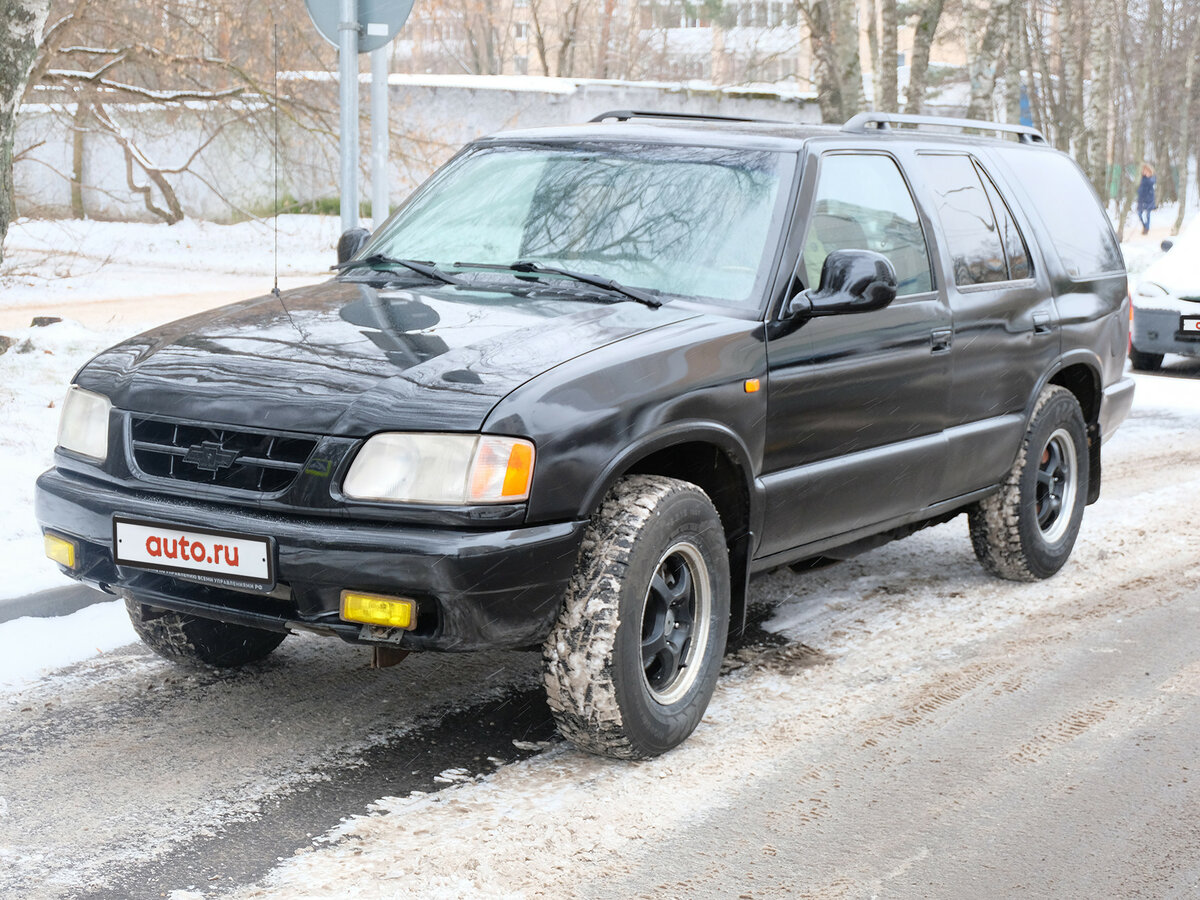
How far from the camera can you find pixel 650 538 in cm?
402

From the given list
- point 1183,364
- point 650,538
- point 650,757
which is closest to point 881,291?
point 650,538

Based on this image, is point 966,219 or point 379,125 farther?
point 379,125

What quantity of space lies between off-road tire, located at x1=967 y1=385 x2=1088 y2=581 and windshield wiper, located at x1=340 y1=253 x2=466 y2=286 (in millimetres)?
2577

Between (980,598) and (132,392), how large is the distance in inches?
143

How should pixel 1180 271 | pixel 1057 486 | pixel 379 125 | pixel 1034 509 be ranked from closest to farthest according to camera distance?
pixel 1034 509 < pixel 1057 486 < pixel 379 125 < pixel 1180 271

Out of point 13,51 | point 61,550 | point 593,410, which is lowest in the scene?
point 61,550

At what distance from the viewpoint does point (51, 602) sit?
5535mm

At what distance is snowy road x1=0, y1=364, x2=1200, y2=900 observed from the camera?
11.6 ft

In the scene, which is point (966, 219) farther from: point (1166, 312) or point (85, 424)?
point (1166, 312)

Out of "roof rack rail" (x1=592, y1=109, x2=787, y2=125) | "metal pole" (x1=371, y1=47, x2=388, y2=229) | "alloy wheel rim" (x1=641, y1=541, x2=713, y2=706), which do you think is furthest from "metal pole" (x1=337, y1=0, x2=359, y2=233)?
"alloy wheel rim" (x1=641, y1=541, x2=713, y2=706)

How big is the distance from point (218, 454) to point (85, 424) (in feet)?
2.04

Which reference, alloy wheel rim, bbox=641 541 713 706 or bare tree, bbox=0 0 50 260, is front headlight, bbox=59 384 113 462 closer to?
alloy wheel rim, bbox=641 541 713 706

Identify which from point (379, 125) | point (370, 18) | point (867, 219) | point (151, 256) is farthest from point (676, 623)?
point (151, 256)

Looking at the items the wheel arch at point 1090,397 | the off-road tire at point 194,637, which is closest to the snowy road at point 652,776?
the off-road tire at point 194,637
